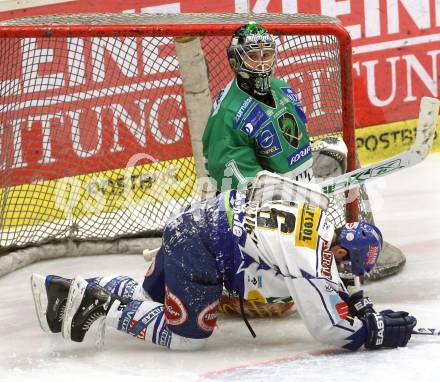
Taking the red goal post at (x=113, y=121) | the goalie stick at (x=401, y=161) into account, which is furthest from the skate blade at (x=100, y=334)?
the red goal post at (x=113, y=121)

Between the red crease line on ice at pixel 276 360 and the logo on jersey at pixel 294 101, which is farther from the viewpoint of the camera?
the logo on jersey at pixel 294 101

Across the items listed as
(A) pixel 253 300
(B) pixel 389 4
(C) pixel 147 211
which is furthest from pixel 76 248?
(B) pixel 389 4

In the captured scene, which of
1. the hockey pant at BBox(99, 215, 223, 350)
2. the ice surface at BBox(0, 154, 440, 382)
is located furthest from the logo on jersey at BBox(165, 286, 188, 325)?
the ice surface at BBox(0, 154, 440, 382)

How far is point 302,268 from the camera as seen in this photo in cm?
345

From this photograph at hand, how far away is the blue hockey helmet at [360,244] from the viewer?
3600 mm

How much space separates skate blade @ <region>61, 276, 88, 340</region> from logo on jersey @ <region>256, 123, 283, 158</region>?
2.58 ft

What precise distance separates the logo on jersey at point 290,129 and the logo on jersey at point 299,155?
0.03 meters

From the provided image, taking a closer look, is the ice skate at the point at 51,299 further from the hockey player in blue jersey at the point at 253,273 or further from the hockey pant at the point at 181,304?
the hockey pant at the point at 181,304

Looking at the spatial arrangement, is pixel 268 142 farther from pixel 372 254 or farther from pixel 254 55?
pixel 372 254

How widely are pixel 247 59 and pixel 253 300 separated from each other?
2.86ft

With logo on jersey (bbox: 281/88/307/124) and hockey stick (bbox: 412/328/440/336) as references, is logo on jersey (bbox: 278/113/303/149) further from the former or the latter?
hockey stick (bbox: 412/328/440/336)

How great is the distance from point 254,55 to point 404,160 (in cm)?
64

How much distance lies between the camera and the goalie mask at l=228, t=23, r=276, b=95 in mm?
4086

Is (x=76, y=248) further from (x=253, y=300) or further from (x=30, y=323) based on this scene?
(x=253, y=300)
